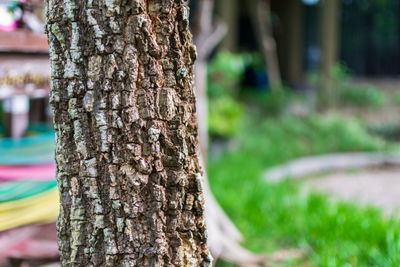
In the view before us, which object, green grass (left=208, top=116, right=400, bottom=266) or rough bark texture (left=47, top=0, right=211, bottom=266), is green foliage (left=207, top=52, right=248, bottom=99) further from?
rough bark texture (left=47, top=0, right=211, bottom=266)

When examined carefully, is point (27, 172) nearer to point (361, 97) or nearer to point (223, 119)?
point (223, 119)

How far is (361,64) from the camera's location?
A: 46.6ft

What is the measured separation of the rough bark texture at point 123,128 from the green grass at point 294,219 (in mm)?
1989

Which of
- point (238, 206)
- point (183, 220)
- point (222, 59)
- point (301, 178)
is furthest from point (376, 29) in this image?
point (183, 220)

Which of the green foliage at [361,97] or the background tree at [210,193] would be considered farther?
the green foliage at [361,97]

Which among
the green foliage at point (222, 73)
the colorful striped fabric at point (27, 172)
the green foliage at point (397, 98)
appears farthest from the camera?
the green foliage at point (397, 98)

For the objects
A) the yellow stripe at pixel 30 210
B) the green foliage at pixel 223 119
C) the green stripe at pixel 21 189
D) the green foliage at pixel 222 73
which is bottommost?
the yellow stripe at pixel 30 210

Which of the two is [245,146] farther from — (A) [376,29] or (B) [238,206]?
(A) [376,29]

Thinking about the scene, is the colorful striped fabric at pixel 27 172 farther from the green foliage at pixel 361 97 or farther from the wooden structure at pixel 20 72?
the green foliage at pixel 361 97

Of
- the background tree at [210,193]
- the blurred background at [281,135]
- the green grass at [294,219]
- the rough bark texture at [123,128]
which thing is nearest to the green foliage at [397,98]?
the blurred background at [281,135]

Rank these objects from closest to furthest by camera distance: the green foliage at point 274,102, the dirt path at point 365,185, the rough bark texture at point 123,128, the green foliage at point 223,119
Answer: the rough bark texture at point 123,128 < the dirt path at point 365,185 < the green foliage at point 223,119 < the green foliage at point 274,102

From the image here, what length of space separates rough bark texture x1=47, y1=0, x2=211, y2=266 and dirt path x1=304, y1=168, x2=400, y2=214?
14.7 feet

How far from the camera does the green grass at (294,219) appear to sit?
3.33 meters

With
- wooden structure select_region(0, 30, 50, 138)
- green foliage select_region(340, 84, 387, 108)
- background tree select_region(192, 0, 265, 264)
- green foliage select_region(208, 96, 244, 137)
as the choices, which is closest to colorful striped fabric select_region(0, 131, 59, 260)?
wooden structure select_region(0, 30, 50, 138)
